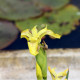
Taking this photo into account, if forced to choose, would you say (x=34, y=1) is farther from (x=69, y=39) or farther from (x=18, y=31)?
(x=69, y=39)

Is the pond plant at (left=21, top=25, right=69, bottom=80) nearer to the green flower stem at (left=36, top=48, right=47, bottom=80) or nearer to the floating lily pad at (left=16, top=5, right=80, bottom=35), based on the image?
the green flower stem at (left=36, top=48, right=47, bottom=80)

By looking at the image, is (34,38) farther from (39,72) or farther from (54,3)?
(54,3)

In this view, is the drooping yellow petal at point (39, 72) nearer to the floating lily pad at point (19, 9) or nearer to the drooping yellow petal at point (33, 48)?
the drooping yellow petal at point (33, 48)

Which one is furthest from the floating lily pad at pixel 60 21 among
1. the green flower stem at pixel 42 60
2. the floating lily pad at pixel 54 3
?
the green flower stem at pixel 42 60

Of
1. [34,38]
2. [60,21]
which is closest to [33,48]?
[34,38]

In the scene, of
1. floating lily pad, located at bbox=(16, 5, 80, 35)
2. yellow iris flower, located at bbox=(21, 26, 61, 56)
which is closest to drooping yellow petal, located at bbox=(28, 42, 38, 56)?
yellow iris flower, located at bbox=(21, 26, 61, 56)

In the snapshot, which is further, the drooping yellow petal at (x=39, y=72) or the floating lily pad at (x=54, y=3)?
the floating lily pad at (x=54, y=3)
